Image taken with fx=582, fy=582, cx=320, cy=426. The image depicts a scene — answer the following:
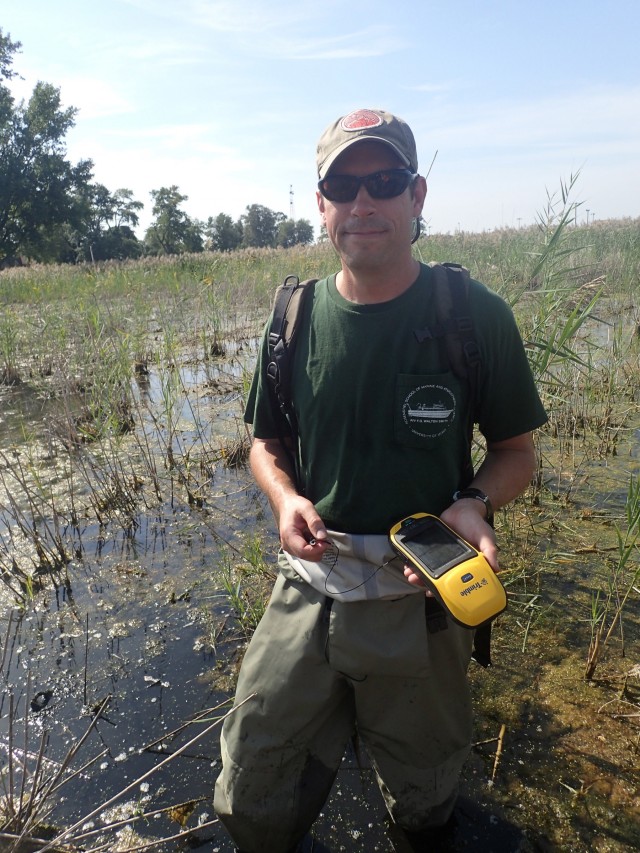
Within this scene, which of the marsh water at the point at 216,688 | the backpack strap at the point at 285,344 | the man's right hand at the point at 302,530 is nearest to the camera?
the man's right hand at the point at 302,530

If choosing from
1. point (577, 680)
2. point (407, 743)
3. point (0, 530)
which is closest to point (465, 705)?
point (407, 743)

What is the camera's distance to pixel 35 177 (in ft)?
89.7

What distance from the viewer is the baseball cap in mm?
1572

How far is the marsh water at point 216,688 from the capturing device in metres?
1.92

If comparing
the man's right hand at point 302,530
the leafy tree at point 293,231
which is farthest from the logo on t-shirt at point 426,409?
the leafy tree at point 293,231

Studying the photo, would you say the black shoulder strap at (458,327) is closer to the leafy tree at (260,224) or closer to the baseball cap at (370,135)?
the baseball cap at (370,135)

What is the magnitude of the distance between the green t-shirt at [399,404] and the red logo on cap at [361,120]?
0.42 metres

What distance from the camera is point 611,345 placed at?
209 inches

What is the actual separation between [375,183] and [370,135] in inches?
4.8

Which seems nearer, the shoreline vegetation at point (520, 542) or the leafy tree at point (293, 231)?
the shoreline vegetation at point (520, 542)

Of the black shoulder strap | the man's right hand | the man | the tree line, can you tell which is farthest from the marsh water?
the tree line

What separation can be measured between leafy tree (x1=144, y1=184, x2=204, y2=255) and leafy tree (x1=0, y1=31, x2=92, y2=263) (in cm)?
1353

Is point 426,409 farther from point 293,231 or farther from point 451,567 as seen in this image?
point 293,231

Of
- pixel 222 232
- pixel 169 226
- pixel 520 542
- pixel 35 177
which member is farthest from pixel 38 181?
pixel 520 542
